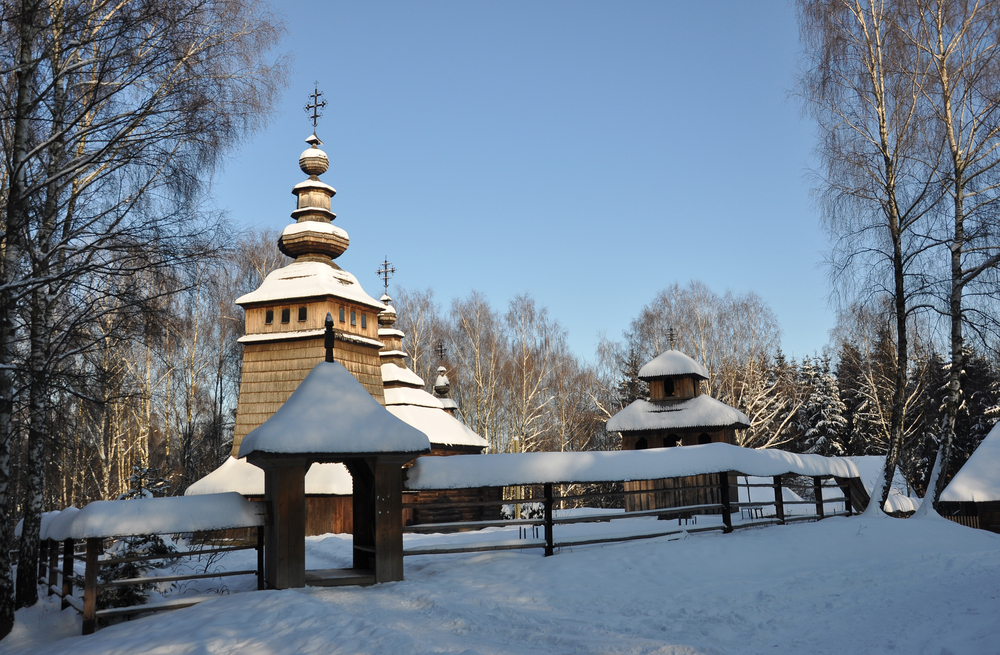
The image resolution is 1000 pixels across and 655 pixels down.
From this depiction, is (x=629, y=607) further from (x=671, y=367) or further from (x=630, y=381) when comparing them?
(x=630, y=381)

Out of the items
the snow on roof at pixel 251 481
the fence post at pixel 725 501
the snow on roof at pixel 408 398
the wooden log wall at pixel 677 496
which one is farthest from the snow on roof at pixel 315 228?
the fence post at pixel 725 501

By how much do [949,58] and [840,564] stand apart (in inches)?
461

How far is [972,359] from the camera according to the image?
34062 millimetres

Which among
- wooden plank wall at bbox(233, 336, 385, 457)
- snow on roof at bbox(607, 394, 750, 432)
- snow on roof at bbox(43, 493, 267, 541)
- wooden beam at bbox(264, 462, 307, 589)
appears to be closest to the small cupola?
snow on roof at bbox(607, 394, 750, 432)

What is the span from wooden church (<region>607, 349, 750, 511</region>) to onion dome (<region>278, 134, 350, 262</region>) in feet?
36.5

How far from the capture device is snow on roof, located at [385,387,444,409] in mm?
28250

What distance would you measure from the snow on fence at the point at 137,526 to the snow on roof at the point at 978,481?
18.5m

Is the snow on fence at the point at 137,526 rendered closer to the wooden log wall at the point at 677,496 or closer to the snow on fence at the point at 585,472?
the snow on fence at the point at 585,472

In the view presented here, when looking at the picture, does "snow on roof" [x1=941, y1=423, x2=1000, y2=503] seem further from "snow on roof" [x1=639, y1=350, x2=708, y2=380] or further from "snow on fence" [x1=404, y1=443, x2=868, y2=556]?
"snow on roof" [x1=639, y1=350, x2=708, y2=380]

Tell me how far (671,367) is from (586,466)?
1312 centimetres

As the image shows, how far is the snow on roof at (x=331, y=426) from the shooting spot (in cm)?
1016

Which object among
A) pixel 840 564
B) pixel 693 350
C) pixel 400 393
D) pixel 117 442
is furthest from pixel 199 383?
pixel 840 564

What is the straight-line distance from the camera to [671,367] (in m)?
25.1

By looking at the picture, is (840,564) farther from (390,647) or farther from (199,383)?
(199,383)
